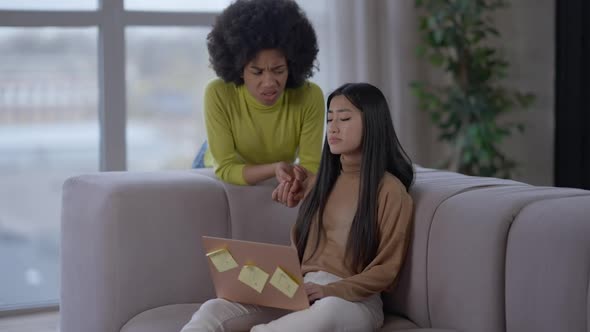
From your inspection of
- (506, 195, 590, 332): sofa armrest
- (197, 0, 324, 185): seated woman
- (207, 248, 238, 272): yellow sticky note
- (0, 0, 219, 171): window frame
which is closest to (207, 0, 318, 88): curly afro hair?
(197, 0, 324, 185): seated woman

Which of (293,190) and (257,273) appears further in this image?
(293,190)

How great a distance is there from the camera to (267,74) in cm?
244

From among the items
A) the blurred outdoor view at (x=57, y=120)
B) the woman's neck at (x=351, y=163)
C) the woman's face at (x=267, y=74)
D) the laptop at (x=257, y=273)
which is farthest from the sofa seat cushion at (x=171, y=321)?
the blurred outdoor view at (x=57, y=120)

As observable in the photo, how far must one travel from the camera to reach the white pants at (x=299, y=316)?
72.3 inches

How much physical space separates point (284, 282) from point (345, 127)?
462mm

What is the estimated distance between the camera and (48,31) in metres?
3.42

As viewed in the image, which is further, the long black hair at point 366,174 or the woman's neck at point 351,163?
the woman's neck at point 351,163

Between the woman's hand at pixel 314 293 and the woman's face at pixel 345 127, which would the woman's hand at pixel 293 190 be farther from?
the woman's hand at pixel 314 293

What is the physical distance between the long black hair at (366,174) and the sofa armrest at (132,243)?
31 cm

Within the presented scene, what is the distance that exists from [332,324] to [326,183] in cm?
49

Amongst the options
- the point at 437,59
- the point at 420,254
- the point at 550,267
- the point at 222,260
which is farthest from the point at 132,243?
the point at 437,59

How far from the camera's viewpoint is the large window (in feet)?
11.2

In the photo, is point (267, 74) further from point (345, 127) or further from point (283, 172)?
point (345, 127)

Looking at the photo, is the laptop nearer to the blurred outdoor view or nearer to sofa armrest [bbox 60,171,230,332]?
sofa armrest [bbox 60,171,230,332]
